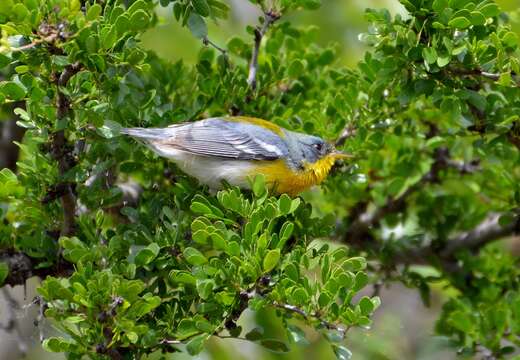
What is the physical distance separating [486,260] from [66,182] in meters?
1.97

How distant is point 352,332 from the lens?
342 cm

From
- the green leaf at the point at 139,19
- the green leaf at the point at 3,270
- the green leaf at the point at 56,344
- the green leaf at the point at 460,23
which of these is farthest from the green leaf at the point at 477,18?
the green leaf at the point at 3,270

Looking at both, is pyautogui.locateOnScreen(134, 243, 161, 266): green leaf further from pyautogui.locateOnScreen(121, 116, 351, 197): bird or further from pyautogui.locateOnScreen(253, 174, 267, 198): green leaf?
pyautogui.locateOnScreen(121, 116, 351, 197): bird

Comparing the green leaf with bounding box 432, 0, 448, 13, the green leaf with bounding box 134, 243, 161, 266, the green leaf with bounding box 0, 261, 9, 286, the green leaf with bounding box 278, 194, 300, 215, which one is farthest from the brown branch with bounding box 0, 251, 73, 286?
the green leaf with bounding box 432, 0, 448, 13

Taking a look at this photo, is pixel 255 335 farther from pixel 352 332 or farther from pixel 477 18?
pixel 477 18

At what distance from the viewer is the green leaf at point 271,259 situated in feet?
7.74

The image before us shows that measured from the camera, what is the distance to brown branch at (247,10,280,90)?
3303mm

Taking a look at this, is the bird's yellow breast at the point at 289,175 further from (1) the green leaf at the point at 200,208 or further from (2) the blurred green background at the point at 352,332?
(1) the green leaf at the point at 200,208

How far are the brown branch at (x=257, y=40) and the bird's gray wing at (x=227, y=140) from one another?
19 centimetres

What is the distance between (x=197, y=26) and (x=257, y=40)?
56cm

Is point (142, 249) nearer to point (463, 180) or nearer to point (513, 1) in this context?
point (463, 180)

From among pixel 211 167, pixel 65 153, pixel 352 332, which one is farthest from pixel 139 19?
pixel 352 332

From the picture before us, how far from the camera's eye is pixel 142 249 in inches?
101

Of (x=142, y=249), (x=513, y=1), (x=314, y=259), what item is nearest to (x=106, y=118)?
(x=142, y=249)
